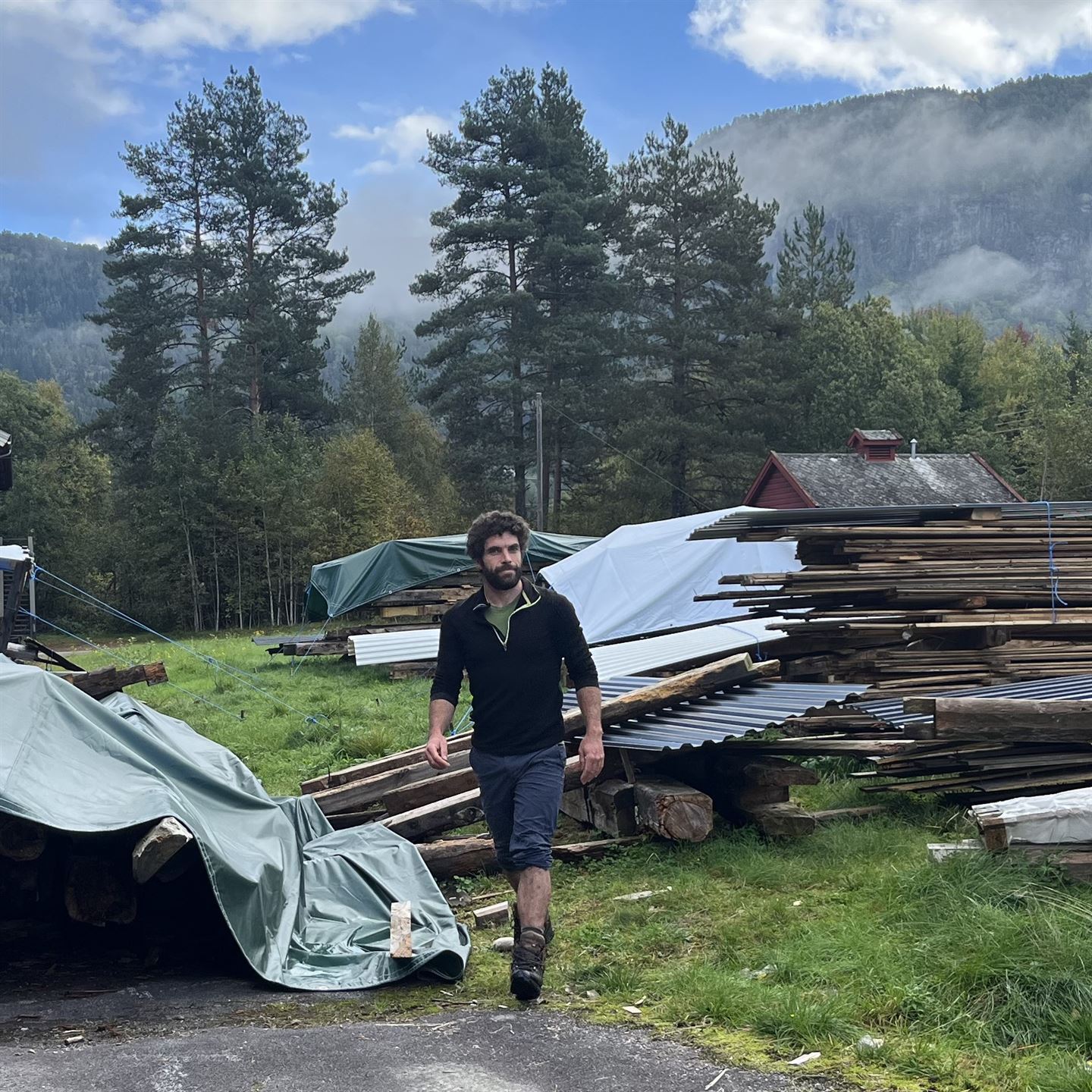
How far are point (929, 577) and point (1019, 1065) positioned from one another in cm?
739

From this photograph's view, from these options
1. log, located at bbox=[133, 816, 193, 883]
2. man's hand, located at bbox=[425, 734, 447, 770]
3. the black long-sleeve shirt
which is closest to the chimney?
the black long-sleeve shirt

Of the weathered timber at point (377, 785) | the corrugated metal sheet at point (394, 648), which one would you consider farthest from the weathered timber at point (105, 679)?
the corrugated metal sheet at point (394, 648)

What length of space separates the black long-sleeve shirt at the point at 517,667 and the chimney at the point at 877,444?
107ft

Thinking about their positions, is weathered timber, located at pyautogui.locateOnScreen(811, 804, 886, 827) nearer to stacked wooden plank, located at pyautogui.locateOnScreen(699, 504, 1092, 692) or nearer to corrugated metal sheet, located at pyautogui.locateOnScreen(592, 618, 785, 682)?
stacked wooden plank, located at pyautogui.locateOnScreen(699, 504, 1092, 692)

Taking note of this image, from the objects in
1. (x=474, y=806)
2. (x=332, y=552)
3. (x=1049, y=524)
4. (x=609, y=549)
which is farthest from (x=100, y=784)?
(x=332, y=552)

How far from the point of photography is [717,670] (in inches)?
349

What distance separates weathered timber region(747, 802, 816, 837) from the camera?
7395 millimetres

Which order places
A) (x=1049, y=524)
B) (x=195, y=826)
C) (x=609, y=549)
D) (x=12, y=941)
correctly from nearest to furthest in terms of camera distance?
1. (x=195, y=826)
2. (x=12, y=941)
3. (x=1049, y=524)
4. (x=609, y=549)

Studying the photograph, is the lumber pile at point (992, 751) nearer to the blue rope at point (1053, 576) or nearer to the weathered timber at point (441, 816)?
the weathered timber at point (441, 816)

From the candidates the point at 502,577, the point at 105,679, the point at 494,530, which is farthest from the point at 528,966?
the point at 105,679

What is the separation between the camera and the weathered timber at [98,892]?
5664mm

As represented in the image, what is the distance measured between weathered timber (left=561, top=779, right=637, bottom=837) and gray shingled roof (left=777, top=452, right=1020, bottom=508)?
2698cm

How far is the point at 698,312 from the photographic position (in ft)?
147

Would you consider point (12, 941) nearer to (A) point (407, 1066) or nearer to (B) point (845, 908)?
(A) point (407, 1066)
